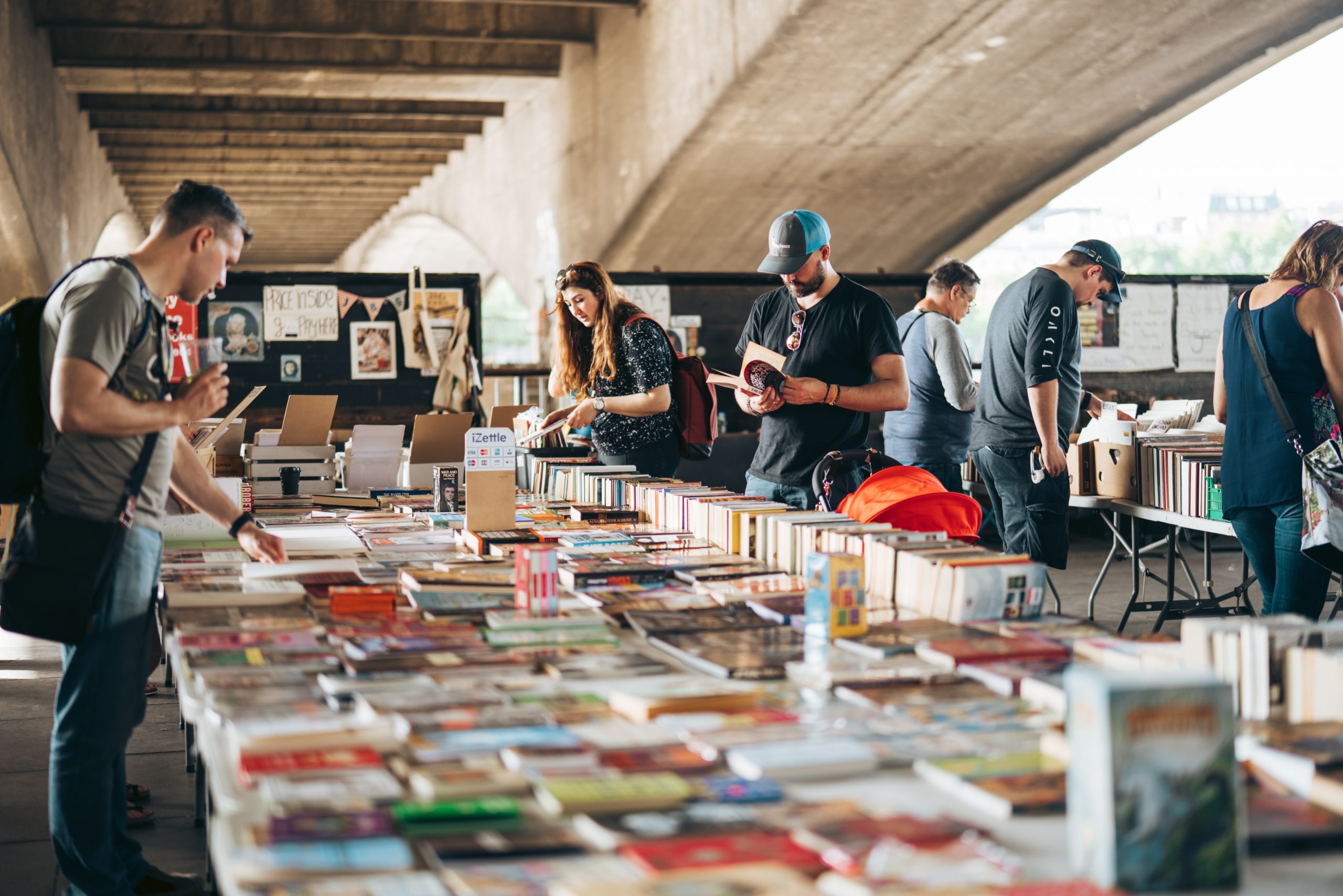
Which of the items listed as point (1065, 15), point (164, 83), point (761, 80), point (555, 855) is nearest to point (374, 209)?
point (164, 83)

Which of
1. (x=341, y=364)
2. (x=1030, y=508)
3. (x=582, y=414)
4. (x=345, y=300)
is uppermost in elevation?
(x=345, y=300)

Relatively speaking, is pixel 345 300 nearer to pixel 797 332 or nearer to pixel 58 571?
pixel 797 332

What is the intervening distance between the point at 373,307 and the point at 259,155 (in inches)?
363

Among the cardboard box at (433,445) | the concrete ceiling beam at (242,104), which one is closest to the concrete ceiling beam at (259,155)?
the concrete ceiling beam at (242,104)

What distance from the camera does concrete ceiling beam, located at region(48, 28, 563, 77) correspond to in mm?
11273

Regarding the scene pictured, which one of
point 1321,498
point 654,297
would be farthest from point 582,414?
point 654,297

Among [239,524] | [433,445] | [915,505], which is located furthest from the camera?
[433,445]

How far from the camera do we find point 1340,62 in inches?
468

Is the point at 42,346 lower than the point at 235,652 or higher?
higher

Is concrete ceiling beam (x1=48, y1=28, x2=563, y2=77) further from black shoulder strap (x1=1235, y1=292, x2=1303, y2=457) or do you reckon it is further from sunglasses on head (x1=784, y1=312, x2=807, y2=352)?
black shoulder strap (x1=1235, y1=292, x2=1303, y2=457)

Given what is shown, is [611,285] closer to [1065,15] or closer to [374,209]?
[1065,15]

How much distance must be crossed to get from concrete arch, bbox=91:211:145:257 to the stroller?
18683 mm

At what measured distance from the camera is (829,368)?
3.67 meters

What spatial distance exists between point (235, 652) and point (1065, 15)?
326 inches
